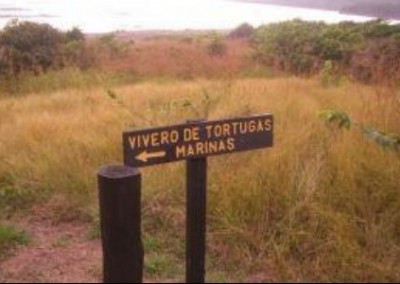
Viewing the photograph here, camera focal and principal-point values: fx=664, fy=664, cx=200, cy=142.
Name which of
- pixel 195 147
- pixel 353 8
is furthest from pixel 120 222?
pixel 353 8

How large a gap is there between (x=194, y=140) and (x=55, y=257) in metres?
1.43

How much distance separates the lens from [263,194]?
4.40 metres

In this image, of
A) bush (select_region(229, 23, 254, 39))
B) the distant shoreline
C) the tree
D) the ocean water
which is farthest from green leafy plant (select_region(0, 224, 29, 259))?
bush (select_region(229, 23, 254, 39))

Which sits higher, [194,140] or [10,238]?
[194,140]

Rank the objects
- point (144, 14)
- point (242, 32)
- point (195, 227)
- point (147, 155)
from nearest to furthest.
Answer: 1. point (147, 155)
2. point (195, 227)
3. point (242, 32)
4. point (144, 14)

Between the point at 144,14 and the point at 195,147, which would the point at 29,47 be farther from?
the point at 144,14

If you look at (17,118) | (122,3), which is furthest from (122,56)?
(122,3)

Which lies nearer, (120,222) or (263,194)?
(120,222)

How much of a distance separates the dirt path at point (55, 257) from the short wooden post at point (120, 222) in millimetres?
507

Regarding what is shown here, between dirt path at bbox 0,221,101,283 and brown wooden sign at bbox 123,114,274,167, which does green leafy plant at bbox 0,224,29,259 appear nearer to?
dirt path at bbox 0,221,101,283

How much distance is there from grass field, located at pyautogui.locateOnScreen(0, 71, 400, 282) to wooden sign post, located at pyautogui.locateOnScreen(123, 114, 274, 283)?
42 centimetres

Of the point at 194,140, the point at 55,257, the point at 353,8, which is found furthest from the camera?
the point at 353,8

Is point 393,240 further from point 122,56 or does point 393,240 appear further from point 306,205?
point 122,56

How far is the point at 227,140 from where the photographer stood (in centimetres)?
351
